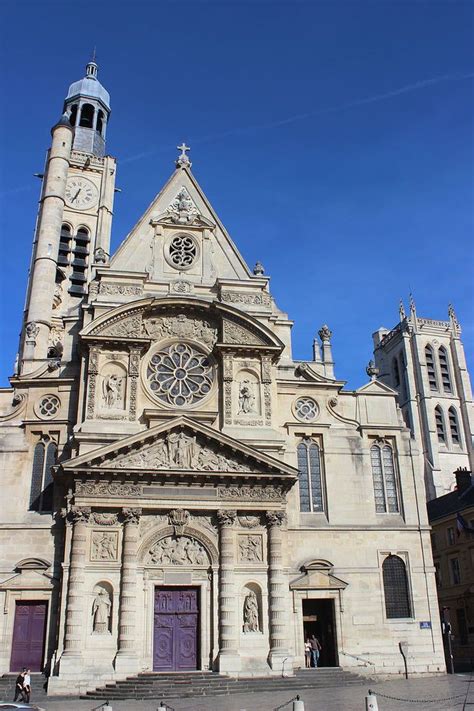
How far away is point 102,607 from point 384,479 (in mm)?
12666

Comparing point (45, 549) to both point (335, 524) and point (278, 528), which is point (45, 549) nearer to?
point (278, 528)

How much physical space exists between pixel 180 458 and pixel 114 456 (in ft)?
8.09

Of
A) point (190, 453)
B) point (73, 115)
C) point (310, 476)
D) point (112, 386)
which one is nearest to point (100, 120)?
point (73, 115)

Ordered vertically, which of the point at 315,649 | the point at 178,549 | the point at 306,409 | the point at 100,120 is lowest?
the point at 315,649

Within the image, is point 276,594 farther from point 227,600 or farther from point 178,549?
→ point 178,549

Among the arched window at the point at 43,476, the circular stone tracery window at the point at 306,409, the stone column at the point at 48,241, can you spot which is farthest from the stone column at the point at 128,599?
the stone column at the point at 48,241

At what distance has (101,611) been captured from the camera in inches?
941

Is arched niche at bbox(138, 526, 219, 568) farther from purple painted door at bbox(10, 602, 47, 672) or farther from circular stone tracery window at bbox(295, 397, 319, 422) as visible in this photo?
circular stone tracery window at bbox(295, 397, 319, 422)

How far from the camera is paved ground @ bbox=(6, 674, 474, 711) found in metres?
16.9

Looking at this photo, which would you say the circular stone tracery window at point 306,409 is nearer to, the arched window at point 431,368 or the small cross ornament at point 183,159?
the small cross ornament at point 183,159

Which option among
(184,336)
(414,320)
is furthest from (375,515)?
(414,320)

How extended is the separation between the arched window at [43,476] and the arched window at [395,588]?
534 inches

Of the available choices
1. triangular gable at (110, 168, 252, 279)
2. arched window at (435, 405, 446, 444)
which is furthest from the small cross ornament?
arched window at (435, 405, 446, 444)

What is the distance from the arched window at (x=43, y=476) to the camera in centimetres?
2633
